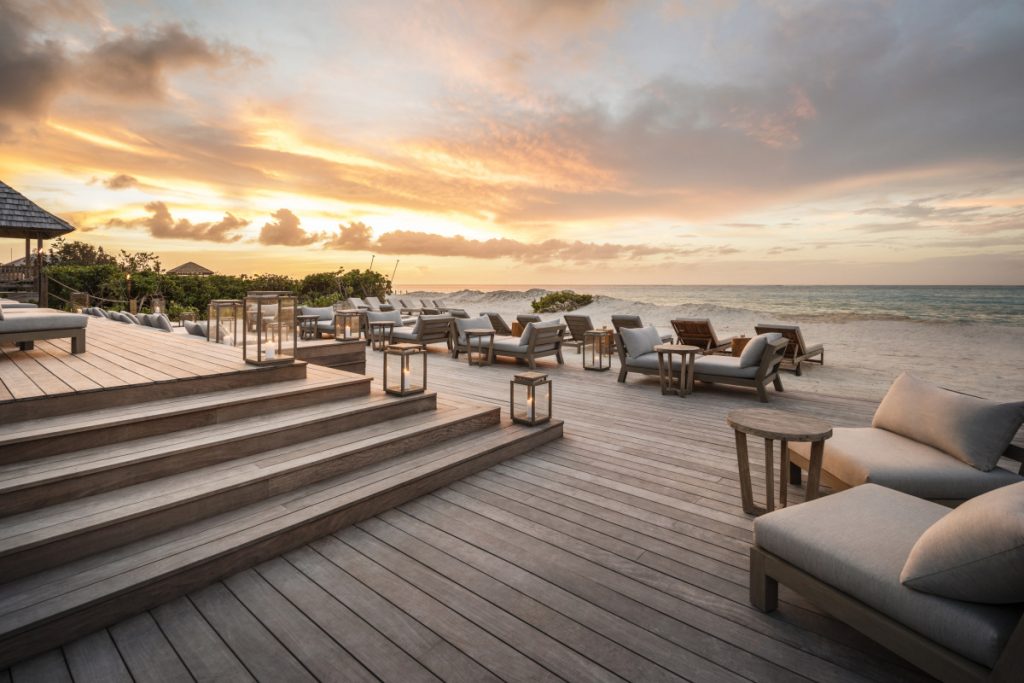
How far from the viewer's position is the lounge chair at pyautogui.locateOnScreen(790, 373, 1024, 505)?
2387 mm

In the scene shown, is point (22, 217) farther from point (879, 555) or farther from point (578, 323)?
point (879, 555)

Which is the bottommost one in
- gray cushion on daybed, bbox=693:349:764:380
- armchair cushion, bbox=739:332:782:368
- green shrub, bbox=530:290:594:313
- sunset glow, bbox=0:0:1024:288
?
gray cushion on daybed, bbox=693:349:764:380

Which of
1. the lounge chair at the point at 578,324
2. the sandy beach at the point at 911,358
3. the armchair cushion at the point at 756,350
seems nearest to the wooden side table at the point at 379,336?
the lounge chair at the point at 578,324

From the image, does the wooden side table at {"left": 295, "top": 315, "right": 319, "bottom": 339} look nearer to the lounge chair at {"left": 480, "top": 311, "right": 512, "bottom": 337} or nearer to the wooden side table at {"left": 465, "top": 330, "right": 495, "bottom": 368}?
the lounge chair at {"left": 480, "top": 311, "right": 512, "bottom": 337}

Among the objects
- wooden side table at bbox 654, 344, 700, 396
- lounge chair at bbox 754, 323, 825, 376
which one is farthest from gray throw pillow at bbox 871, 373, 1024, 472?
lounge chair at bbox 754, 323, 825, 376

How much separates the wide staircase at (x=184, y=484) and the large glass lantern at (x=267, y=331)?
21 centimetres

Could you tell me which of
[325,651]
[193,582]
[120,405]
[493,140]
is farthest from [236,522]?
[493,140]

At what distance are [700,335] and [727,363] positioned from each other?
2.56 metres

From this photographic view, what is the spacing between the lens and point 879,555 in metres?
1.55

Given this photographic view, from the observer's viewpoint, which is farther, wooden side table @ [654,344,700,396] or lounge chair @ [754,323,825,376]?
lounge chair @ [754,323,825,376]

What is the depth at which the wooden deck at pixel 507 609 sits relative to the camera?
1.58 metres

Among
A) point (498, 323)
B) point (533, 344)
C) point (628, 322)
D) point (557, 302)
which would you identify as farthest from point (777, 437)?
point (557, 302)

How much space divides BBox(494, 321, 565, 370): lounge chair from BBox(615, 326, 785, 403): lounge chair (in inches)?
59.5

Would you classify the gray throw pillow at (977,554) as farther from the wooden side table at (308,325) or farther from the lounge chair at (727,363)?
the wooden side table at (308,325)
